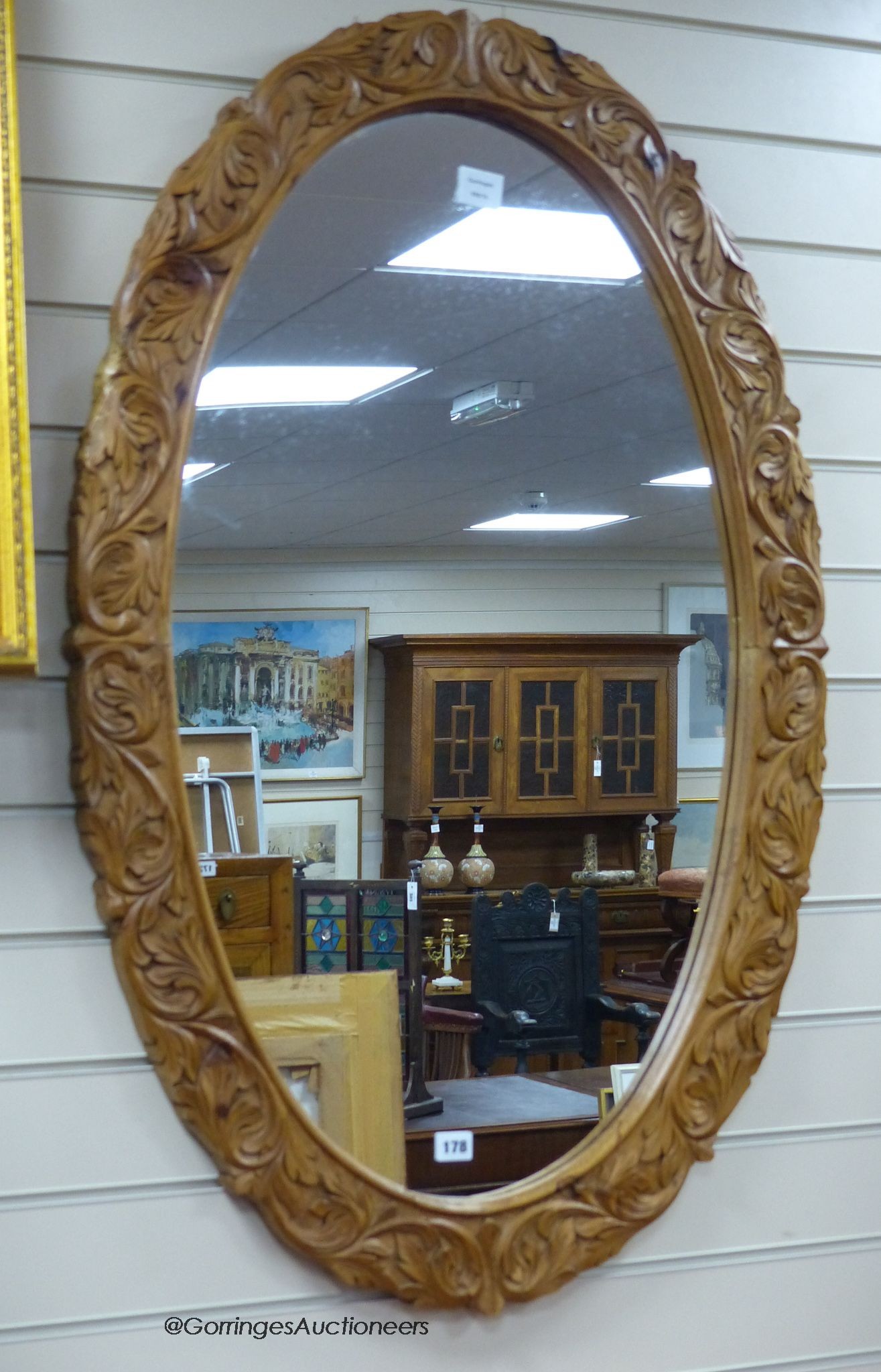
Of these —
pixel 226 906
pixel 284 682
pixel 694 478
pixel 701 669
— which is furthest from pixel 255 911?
pixel 694 478

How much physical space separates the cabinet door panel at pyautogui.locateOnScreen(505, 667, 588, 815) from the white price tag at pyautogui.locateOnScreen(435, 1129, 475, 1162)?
34cm

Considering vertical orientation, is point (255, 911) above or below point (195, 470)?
below

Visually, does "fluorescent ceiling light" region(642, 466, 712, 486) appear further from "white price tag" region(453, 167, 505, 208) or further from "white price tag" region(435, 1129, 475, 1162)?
"white price tag" region(435, 1129, 475, 1162)

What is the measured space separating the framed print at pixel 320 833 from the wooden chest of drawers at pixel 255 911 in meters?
0.02

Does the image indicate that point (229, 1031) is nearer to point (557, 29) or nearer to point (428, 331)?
point (428, 331)

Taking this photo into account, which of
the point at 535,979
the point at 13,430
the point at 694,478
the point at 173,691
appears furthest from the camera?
the point at 694,478

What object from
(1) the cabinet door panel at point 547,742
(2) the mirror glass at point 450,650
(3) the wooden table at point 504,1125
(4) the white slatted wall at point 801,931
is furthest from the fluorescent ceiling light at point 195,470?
(3) the wooden table at point 504,1125

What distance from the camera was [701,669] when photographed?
1.54 meters

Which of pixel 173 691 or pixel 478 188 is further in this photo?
pixel 478 188

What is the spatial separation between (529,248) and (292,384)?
12.0 inches

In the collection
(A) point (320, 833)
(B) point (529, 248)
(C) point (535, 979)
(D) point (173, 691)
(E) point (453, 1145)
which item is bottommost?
(E) point (453, 1145)

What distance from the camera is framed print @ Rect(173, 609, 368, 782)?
1.35 metres

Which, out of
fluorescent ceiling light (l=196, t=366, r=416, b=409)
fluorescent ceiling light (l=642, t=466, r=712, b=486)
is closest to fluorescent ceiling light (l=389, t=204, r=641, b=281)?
fluorescent ceiling light (l=196, t=366, r=416, b=409)

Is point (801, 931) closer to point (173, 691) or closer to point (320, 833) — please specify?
point (320, 833)
